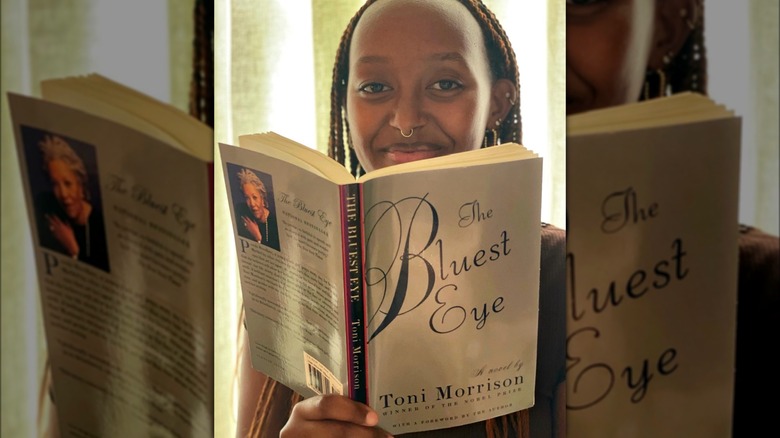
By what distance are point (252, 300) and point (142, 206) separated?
7.2 inches

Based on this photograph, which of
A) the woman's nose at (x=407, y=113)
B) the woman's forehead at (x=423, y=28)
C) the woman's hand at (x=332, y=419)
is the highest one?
the woman's forehead at (x=423, y=28)

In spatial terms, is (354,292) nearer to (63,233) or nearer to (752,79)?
(63,233)

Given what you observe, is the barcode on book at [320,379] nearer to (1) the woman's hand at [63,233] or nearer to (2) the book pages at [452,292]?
(2) the book pages at [452,292]

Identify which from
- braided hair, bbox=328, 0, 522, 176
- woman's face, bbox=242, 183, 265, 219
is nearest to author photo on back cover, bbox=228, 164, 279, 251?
woman's face, bbox=242, 183, 265, 219

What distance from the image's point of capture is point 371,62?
1.18 meters

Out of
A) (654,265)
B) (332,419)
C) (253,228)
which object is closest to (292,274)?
(253,228)

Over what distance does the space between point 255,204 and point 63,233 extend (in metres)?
0.23

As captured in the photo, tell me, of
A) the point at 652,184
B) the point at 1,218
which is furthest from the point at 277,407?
the point at 652,184

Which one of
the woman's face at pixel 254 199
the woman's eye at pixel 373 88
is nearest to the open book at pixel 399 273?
the woman's face at pixel 254 199

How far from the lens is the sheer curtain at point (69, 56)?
3.67 ft

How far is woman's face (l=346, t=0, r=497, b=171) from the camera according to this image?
3.82 feet

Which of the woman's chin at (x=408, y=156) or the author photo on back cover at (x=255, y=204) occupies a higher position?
the woman's chin at (x=408, y=156)

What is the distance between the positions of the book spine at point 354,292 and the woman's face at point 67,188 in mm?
315

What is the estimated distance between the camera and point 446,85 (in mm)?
1174
